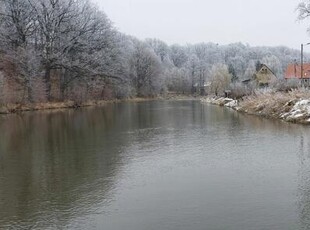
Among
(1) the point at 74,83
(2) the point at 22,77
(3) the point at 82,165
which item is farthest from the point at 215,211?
(1) the point at 74,83

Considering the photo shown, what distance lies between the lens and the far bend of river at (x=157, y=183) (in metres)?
8.35

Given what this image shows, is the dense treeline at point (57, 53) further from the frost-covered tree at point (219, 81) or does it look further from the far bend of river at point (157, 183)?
the far bend of river at point (157, 183)

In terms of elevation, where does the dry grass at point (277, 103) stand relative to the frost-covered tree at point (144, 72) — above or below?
below

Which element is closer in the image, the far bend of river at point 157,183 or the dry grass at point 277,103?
the far bend of river at point 157,183

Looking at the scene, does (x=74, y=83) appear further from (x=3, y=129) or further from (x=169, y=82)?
(x=169, y=82)

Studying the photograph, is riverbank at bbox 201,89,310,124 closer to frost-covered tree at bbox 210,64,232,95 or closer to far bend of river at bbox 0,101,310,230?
far bend of river at bbox 0,101,310,230

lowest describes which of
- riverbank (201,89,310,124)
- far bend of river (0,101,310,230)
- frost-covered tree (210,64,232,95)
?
far bend of river (0,101,310,230)

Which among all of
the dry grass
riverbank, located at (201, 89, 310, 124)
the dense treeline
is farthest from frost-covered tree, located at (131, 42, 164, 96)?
the dry grass

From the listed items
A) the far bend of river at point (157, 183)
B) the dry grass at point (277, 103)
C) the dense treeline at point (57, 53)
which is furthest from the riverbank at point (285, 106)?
the dense treeline at point (57, 53)

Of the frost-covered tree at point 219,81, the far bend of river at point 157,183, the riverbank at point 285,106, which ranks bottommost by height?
the far bend of river at point 157,183

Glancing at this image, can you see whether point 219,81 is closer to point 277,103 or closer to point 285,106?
point 277,103

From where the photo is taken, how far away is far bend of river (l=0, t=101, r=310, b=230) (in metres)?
8.35

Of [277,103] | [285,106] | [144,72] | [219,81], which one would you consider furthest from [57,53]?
[144,72]

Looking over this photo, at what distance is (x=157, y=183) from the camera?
11.3 m
